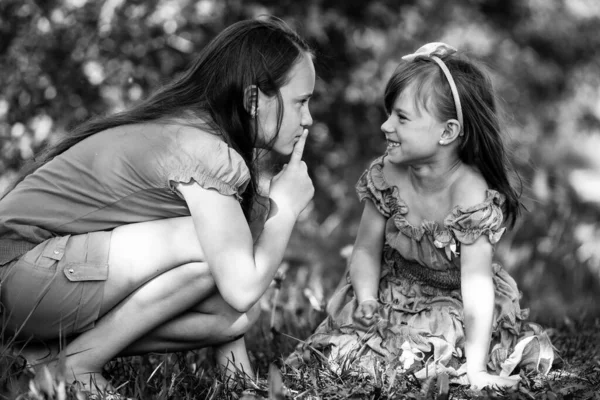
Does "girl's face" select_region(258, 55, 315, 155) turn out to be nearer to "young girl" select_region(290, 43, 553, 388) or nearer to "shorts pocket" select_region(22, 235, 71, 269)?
"young girl" select_region(290, 43, 553, 388)

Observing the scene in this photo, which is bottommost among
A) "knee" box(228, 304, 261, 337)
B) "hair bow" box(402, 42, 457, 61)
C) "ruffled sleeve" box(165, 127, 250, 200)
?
"knee" box(228, 304, 261, 337)

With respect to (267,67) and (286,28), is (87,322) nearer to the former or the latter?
(267,67)

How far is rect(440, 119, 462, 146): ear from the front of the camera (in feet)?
8.73

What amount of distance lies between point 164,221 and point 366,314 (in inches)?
30.1

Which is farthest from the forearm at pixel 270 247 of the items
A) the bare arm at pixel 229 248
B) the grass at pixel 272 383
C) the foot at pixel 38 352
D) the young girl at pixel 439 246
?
the foot at pixel 38 352

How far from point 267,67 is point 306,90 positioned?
0.15 metres

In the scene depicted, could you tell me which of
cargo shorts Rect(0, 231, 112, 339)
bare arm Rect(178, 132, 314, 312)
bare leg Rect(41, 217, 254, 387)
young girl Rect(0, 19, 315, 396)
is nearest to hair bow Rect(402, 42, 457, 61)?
young girl Rect(0, 19, 315, 396)

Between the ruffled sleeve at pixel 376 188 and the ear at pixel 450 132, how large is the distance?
28 centimetres

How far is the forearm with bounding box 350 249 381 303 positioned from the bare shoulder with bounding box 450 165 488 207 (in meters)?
0.38

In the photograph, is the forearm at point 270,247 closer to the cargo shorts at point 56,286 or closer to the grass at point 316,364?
the grass at point 316,364

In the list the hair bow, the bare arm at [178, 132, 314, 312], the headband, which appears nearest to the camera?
the bare arm at [178, 132, 314, 312]

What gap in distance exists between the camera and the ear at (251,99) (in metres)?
2.50

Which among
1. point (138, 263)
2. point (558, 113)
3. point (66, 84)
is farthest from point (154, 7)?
point (558, 113)

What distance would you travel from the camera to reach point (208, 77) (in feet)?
8.38
